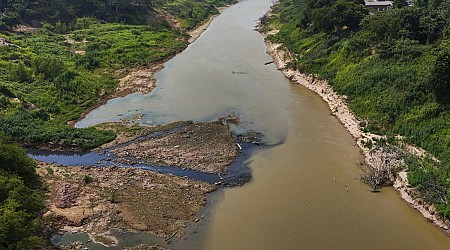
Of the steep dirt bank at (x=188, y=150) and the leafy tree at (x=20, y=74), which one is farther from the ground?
the leafy tree at (x=20, y=74)

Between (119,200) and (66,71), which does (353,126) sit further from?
(66,71)

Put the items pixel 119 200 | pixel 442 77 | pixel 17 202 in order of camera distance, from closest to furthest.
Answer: pixel 17 202, pixel 119 200, pixel 442 77

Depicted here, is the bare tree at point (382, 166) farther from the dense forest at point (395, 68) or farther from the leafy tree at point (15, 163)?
the leafy tree at point (15, 163)

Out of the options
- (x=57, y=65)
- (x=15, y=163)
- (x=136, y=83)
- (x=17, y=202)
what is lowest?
(x=136, y=83)

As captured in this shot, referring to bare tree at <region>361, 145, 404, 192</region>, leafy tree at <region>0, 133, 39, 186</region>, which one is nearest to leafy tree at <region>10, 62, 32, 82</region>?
leafy tree at <region>0, 133, 39, 186</region>

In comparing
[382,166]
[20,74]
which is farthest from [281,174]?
[20,74]

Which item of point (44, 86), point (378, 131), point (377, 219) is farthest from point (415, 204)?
point (44, 86)

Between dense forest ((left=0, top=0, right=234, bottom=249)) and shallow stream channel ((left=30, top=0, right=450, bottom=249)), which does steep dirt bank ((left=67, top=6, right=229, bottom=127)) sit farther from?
shallow stream channel ((left=30, top=0, right=450, bottom=249))

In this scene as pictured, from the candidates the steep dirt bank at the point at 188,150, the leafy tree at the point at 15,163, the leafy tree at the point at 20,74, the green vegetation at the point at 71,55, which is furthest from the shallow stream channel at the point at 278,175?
the leafy tree at the point at 20,74
